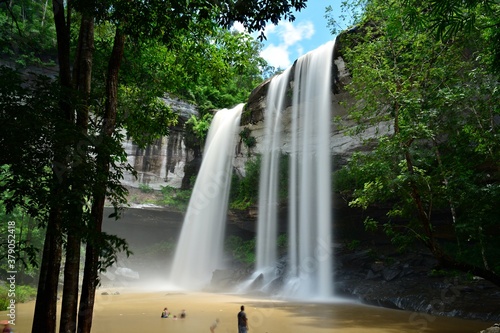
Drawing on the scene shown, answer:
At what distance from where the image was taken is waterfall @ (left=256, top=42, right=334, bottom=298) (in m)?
18.8

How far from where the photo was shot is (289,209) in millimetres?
21734

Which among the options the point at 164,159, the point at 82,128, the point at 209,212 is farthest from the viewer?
the point at 164,159

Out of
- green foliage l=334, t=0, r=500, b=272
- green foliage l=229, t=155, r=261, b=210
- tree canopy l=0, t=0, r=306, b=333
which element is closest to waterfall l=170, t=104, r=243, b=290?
green foliage l=229, t=155, r=261, b=210

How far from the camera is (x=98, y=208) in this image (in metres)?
5.46

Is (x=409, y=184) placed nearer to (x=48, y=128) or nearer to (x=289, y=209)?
(x=48, y=128)

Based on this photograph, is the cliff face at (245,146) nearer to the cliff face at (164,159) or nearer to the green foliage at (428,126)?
the cliff face at (164,159)

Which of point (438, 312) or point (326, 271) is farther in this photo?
point (326, 271)

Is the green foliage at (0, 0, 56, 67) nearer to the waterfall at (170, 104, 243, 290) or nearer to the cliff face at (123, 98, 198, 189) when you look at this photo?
the cliff face at (123, 98, 198, 189)

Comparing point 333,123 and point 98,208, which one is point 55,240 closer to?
point 98,208

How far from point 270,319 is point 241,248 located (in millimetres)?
13866

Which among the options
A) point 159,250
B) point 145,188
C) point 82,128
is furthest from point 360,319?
point 159,250

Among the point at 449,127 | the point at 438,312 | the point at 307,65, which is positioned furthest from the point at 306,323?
the point at 307,65

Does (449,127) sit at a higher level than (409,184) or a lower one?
higher

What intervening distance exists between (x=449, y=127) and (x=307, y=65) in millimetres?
12898
